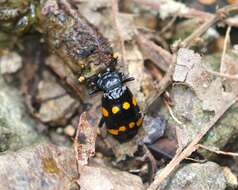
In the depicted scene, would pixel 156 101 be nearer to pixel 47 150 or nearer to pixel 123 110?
pixel 123 110

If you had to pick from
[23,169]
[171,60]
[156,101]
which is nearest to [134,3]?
[171,60]

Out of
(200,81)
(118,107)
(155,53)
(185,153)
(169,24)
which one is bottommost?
(185,153)

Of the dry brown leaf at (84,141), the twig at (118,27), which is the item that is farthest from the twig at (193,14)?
the dry brown leaf at (84,141)

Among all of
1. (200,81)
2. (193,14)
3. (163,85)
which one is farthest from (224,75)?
(193,14)

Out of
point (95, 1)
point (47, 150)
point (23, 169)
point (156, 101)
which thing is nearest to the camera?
point (23, 169)

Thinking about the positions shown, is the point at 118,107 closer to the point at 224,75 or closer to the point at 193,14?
the point at 224,75

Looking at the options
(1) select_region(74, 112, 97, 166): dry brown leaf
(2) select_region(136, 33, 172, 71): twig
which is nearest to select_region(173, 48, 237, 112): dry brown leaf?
(2) select_region(136, 33, 172, 71): twig

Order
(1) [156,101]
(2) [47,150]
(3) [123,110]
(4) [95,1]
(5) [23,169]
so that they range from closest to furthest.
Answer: (5) [23,169], (2) [47,150], (3) [123,110], (1) [156,101], (4) [95,1]
